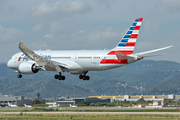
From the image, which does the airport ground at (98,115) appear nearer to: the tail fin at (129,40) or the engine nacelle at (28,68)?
the engine nacelle at (28,68)

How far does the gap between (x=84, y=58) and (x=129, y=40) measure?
928 centimetres

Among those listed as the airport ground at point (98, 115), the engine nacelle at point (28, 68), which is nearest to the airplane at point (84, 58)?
the engine nacelle at point (28, 68)

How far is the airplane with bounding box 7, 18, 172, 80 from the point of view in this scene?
213 ft

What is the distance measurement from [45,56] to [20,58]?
19.8 feet

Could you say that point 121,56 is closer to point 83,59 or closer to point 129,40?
point 129,40

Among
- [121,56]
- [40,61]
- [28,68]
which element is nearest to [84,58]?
[121,56]

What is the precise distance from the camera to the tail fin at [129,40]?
215ft

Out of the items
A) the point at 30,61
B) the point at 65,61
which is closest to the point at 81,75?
the point at 65,61

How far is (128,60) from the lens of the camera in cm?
6425

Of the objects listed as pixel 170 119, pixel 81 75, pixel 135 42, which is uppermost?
pixel 135 42

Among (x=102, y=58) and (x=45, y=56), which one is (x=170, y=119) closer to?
(x=102, y=58)

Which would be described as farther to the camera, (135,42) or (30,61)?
(30,61)

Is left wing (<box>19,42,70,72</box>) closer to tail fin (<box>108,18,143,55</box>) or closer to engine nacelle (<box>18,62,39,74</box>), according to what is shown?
engine nacelle (<box>18,62,39,74</box>)

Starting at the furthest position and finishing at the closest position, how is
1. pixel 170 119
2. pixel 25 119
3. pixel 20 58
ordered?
1. pixel 20 58
2. pixel 25 119
3. pixel 170 119
